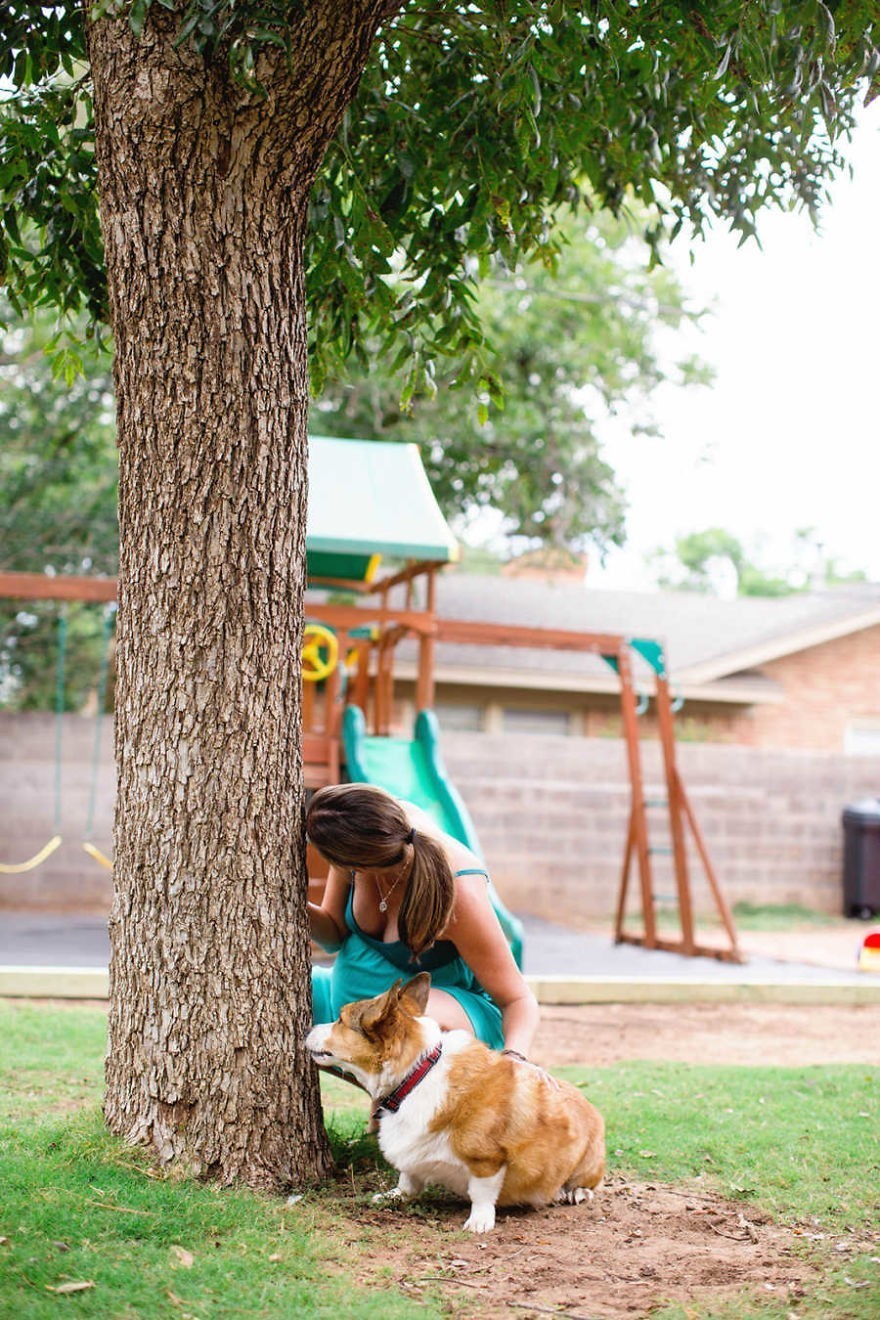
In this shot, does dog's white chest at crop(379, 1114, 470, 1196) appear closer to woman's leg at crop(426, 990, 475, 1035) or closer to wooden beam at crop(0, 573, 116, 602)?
woman's leg at crop(426, 990, 475, 1035)

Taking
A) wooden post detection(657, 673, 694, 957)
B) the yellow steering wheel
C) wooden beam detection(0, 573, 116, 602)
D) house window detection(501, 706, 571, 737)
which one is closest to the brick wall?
house window detection(501, 706, 571, 737)

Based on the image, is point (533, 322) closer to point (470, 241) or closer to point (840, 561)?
point (470, 241)

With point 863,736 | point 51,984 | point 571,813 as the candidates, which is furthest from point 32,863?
point 863,736

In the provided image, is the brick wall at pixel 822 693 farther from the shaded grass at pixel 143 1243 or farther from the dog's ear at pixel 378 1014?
the shaded grass at pixel 143 1243

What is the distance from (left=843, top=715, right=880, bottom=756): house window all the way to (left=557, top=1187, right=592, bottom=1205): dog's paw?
59.2ft

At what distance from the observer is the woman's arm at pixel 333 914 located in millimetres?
4344

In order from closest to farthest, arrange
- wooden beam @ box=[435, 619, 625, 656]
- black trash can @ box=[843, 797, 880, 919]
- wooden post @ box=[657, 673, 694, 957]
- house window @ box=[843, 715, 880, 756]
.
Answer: wooden beam @ box=[435, 619, 625, 656]
wooden post @ box=[657, 673, 694, 957]
black trash can @ box=[843, 797, 880, 919]
house window @ box=[843, 715, 880, 756]

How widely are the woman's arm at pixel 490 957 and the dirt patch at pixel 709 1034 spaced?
255 centimetres

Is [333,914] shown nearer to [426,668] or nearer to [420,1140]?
[420,1140]

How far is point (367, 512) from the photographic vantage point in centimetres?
1099

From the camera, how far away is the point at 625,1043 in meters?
7.26

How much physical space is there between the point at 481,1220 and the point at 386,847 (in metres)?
1.09

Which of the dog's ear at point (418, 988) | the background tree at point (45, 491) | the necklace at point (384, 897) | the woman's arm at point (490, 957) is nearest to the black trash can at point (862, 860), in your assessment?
the background tree at point (45, 491)

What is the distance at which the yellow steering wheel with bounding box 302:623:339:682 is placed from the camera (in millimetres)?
10516
